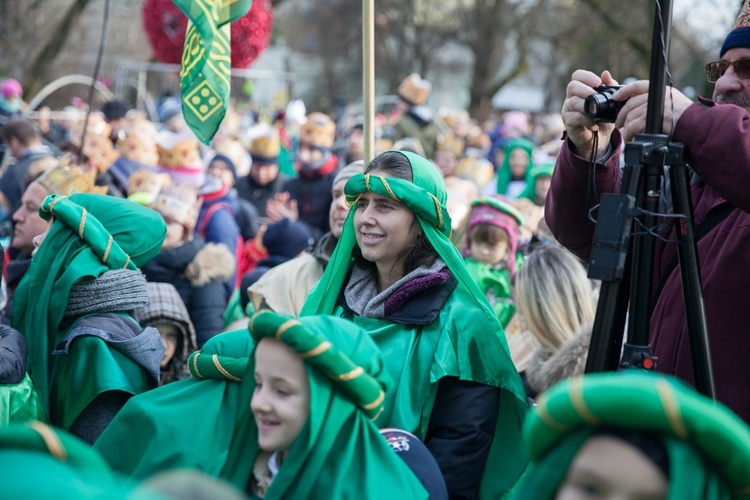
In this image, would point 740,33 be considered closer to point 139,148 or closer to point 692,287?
point 692,287

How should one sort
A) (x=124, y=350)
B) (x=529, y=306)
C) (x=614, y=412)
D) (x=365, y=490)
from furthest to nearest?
(x=529, y=306)
(x=124, y=350)
(x=365, y=490)
(x=614, y=412)

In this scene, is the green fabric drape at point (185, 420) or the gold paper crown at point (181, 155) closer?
the green fabric drape at point (185, 420)

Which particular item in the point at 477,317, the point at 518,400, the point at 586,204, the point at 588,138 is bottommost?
the point at 518,400

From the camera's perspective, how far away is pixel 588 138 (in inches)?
120

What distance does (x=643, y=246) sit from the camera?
2547 millimetres

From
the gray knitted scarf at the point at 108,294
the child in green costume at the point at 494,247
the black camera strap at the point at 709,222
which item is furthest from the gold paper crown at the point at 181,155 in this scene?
the black camera strap at the point at 709,222

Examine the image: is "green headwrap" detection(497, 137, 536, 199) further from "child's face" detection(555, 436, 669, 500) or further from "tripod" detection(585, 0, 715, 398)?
"child's face" detection(555, 436, 669, 500)

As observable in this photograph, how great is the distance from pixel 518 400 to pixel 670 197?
1.02 metres

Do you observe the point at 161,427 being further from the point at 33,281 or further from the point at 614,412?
the point at 614,412

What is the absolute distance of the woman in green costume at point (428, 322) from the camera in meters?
3.31

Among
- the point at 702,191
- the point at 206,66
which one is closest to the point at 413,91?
the point at 206,66

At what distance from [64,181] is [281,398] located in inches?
135

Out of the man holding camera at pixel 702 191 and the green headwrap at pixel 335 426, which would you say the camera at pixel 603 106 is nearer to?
the man holding camera at pixel 702 191

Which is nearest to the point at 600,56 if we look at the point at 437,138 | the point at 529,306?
the point at 437,138
